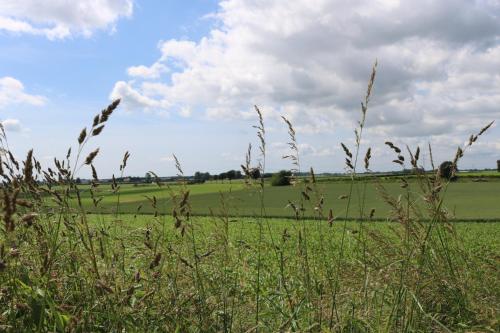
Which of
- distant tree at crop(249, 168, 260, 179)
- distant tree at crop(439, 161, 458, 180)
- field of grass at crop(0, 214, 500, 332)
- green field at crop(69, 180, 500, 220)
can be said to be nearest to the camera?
field of grass at crop(0, 214, 500, 332)

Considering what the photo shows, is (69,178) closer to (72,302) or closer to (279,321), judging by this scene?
(72,302)

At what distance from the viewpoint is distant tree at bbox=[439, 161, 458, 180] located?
2.29 metres

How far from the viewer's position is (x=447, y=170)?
2604mm

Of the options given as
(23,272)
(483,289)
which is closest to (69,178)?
Answer: (23,272)

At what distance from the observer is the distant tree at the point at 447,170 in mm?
2291

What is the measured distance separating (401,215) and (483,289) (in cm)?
125

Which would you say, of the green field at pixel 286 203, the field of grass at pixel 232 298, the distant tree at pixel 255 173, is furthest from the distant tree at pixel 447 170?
the distant tree at pixel 255 173

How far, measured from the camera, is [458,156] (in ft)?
7.00

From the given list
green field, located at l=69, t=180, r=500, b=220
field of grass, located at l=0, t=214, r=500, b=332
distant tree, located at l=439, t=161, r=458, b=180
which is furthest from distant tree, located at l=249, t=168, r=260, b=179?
distant tree, located at l=439, t=161, r=458, b=180

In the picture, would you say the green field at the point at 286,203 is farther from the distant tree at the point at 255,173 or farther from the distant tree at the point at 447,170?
the distant tree at the point at 447,170

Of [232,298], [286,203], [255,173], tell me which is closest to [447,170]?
[255,173]

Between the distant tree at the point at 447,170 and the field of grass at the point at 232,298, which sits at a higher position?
the distant tree at the point at 447,170

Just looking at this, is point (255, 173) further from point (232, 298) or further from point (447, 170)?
point (447, 170)

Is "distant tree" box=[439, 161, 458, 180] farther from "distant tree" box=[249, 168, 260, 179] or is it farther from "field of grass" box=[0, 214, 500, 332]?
"distant tree" box=[249, 168, 260, 179]
